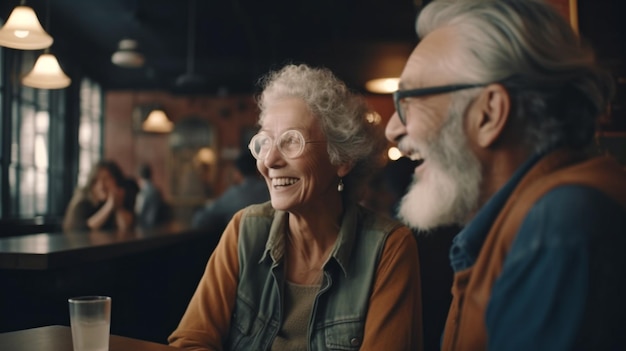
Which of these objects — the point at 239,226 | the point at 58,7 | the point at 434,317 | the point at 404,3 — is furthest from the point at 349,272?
the point at 58,7

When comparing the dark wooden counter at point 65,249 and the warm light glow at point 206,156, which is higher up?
the warm light glow at point 206,156

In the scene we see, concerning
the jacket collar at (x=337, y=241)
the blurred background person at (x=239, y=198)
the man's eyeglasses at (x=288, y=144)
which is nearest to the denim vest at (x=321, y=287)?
the jacket collar at (x=337, y=241)

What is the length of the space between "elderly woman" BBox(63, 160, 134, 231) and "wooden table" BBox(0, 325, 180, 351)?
353 cm

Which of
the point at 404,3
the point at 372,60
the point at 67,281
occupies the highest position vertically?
the point at 404,3

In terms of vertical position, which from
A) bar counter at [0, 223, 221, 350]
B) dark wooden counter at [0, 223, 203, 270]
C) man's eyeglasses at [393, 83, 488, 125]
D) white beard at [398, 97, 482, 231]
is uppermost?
man's eyeglasses at [393, 83, 488, 125]

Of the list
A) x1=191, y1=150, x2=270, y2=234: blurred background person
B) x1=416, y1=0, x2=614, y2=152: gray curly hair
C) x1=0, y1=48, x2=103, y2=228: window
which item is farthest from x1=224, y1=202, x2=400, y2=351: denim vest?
x1=0, y1=48, x2=103, y2=228: window

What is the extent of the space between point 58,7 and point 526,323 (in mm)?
9021

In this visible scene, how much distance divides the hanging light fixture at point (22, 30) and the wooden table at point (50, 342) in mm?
2661

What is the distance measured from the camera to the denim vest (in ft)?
5.60

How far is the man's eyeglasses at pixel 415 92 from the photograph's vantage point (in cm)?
107

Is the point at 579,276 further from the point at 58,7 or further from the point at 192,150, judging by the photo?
the point at 192,150

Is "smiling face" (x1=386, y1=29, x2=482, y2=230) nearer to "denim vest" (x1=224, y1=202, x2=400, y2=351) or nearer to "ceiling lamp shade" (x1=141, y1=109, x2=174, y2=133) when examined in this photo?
"denim vest" (x1=224, y1=202, x2=400, y2=351)

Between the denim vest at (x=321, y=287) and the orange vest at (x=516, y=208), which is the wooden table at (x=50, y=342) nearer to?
the denim vest at (x=321, y=287)

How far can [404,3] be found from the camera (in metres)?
7.87
